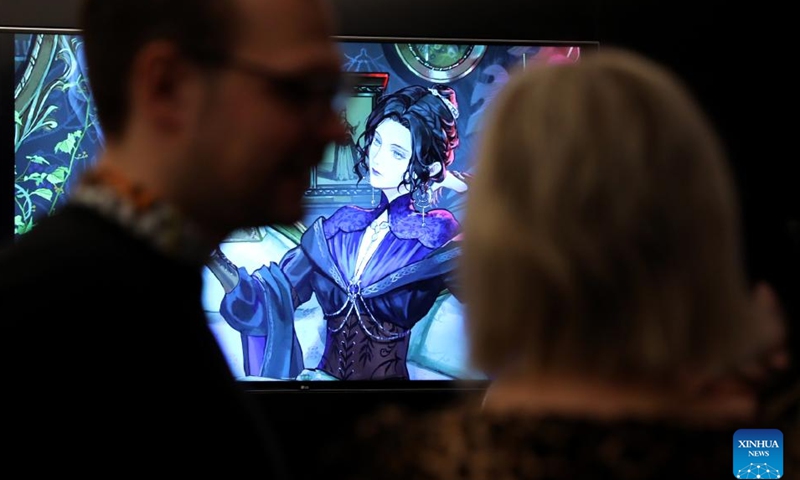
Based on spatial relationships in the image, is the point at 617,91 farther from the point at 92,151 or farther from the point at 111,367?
the point at 92,151

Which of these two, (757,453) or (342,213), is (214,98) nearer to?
(757,453)

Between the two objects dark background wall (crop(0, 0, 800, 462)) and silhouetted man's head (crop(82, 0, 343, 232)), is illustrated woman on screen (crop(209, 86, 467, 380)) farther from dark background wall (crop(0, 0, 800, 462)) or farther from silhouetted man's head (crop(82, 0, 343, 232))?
silhouetted man's head (crop(82, 0, 343, 232))

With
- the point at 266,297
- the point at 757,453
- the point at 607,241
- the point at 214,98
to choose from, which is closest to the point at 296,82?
the point at 214,98

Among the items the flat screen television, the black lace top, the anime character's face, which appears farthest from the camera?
the anime character's face

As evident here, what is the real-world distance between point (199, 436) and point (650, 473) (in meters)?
0.45

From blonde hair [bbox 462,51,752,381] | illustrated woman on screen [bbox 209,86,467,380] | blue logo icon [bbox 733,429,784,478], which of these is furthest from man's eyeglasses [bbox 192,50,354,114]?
illustrated woman on screen [bbox 209,86,467,380]

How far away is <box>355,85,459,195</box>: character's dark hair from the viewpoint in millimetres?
3104

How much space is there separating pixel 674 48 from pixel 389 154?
1.07 m

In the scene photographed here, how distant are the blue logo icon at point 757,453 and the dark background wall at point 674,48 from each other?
5.84 ft

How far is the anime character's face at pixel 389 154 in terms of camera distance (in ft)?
10.2

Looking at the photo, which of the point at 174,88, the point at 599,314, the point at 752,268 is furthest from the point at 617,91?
the point at 752,268

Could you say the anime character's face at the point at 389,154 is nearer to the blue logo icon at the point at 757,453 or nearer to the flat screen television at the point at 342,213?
the flat screen television at the point at 342,213

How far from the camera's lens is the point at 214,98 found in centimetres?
105

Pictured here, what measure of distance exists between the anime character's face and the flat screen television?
0.04 feet
